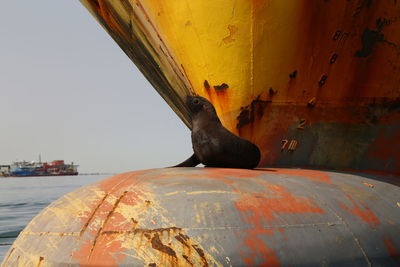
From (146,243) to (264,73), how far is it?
114 inches

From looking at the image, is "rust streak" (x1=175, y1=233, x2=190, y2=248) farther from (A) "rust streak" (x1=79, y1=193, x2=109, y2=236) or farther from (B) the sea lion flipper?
(B) the sea lion flipper

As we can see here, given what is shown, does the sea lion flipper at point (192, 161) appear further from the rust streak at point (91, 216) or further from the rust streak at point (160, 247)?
the rust streak at point (160, 247)

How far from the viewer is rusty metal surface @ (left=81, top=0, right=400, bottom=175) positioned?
4930 mm

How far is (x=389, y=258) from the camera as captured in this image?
3082 mm

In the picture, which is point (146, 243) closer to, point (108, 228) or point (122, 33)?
point (108, 228)

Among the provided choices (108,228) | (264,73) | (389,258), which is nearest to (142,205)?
(108,228)

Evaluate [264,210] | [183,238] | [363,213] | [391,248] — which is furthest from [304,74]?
[183,238]

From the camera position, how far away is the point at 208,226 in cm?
271

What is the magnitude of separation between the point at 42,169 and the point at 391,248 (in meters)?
105

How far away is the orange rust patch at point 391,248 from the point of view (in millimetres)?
3126

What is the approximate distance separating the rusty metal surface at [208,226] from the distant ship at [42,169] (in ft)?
340

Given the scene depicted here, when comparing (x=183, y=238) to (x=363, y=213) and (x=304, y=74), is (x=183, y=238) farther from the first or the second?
(x=304, y=74)

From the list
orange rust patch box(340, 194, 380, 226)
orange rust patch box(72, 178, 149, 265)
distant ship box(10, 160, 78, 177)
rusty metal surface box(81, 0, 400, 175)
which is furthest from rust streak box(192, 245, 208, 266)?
distant ship box(10, 160, 78, 177)

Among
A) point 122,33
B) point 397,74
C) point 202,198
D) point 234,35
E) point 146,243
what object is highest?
point 122,33
